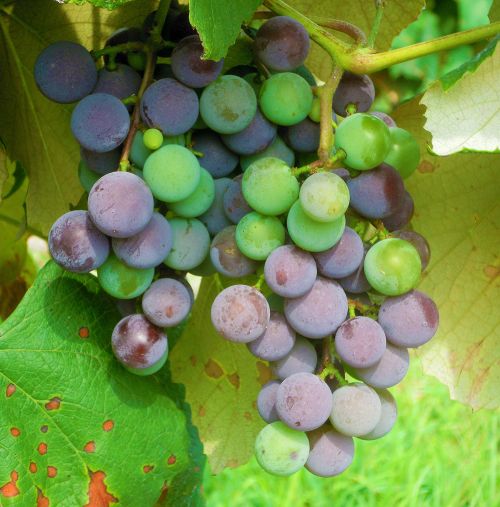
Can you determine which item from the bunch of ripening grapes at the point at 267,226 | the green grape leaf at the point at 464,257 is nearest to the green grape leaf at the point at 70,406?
the bunch of ripening grapes at the point at 267,226

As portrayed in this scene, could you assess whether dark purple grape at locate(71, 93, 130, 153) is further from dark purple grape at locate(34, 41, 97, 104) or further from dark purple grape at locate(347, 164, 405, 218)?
dark purple grape at locate(347, 164, 405, 218)

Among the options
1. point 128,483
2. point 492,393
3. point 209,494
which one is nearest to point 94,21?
point 128,483

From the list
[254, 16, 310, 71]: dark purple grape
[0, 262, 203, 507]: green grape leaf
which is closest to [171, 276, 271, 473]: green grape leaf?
[0, 262, 203, 507]: green grape leaf

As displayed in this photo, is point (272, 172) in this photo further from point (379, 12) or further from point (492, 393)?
point (492, 393)

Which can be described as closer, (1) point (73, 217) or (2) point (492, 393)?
(1) point (73, 217)

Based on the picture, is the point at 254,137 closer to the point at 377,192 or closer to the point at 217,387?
the point at 377,192

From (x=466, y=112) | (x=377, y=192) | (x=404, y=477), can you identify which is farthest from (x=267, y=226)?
(x=404, y=477)
